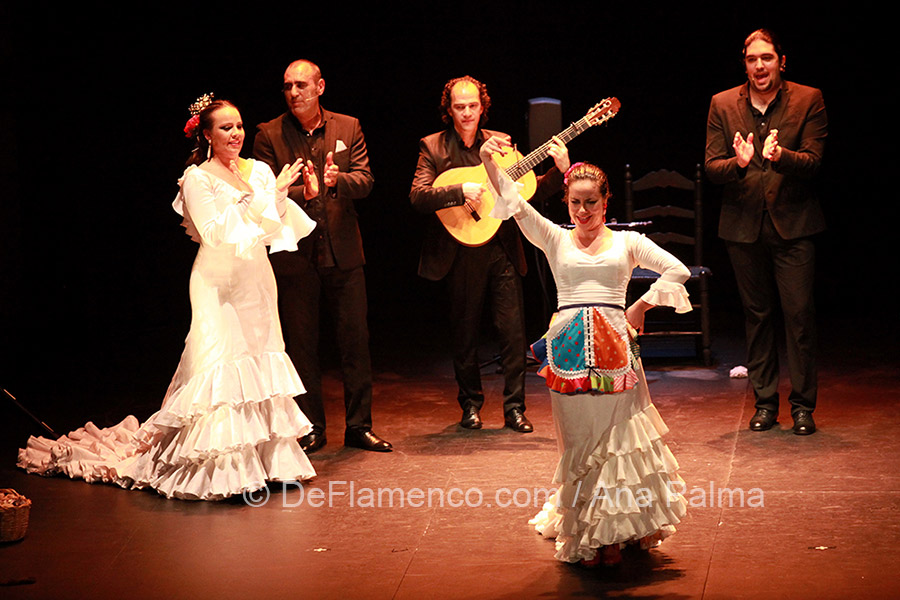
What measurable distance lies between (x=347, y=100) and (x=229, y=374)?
430cm

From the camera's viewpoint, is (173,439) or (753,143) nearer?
(173,439)

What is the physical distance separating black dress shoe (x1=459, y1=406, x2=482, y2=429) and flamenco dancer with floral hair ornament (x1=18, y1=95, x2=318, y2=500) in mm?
1068

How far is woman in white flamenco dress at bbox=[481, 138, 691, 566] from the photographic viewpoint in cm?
365

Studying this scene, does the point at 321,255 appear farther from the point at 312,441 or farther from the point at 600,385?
the point at 600,385


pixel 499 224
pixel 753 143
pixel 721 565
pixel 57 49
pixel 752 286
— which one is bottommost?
pixel 721 565

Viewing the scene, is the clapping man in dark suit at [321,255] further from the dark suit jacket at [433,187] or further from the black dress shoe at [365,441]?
the dark suit jacket at [433,187]

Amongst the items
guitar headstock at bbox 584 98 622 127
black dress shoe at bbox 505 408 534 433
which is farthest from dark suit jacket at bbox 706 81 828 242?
black dress shoe at bbox 505 408 534 433

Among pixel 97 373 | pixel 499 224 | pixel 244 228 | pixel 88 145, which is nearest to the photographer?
pixel 244 228

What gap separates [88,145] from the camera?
841cm

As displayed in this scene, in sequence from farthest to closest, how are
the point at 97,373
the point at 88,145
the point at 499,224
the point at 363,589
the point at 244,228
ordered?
the point at 88,145 < the point at 97,373 < the point at 499,224 < the point at 244,228 < the point at 363,589

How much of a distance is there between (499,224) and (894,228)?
434 cm

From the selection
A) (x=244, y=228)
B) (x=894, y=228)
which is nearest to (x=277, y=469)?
(x=244, y=228)

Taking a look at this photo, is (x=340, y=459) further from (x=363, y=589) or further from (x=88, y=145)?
(x=88, y=145)

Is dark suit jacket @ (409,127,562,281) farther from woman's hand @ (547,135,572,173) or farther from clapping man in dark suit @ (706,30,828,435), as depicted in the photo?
woman's hand @ (547,135,572,173)
